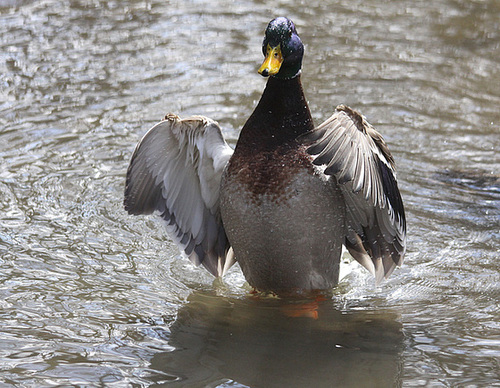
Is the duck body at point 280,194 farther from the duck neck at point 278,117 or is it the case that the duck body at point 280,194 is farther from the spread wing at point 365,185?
the spread wing at point 365,185

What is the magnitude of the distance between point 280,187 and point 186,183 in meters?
0.84

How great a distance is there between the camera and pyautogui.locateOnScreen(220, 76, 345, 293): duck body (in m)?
4.37

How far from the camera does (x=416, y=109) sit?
7.43 metres

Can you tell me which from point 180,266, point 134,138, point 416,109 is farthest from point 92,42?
point 180,266

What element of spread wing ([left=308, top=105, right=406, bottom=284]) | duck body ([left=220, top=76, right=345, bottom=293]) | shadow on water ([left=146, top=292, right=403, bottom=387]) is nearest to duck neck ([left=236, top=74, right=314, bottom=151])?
duck body ([left=220, top=76, right=345, bottom=293])

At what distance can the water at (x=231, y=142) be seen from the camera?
4051 mm

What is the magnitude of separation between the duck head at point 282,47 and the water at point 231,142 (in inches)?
54.3

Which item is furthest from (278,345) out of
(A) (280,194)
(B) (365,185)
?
(B) (365,185)

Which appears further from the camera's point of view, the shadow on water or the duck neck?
the duck neck

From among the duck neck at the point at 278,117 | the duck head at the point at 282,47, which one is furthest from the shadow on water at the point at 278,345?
the duck head at the point at 282,47

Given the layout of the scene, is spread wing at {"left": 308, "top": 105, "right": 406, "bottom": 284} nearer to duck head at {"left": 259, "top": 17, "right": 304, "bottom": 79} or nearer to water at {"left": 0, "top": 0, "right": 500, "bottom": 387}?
water at {"left": 0, "top": 0, "right": 500, "bottom": 387}

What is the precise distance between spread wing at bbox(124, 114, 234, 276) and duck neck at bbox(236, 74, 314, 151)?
0.29 m

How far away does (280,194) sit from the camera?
4355 millimetres

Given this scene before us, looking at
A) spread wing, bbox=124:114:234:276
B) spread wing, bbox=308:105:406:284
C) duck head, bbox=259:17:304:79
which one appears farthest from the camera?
spread wing, bbox=124:114:234:276
